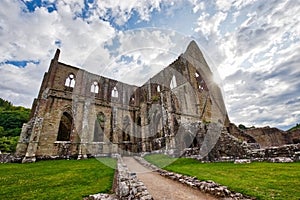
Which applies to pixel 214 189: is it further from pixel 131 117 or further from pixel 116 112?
pixel 131 117

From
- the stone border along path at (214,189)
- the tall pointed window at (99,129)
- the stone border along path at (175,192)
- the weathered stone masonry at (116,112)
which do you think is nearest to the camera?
the stone border along path at (175,192)

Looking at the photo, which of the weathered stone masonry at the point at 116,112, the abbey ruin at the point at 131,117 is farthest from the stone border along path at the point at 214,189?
the weathered stone masonry at the point at 116,112

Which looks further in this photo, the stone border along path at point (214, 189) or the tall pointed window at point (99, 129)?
the tall pointed window at point (99, 129)

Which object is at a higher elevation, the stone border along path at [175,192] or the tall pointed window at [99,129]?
the tall pointed window at [99,129]

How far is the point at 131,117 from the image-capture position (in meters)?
29.5

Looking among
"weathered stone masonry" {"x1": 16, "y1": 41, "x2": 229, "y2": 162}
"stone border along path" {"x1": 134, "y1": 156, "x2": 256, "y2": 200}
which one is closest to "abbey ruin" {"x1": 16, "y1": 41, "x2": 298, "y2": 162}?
"weathered stone masonry" {"x1": 16, "y1": 41, "x2": 229, "y2": 162}

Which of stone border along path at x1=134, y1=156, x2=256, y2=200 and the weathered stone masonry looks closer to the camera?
stone border along path at x1=134, y1=156, x2=256, y2=200

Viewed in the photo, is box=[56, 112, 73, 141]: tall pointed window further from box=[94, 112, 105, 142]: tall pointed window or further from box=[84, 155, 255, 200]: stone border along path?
box=[84, 155, 255, 200]: stone border along path

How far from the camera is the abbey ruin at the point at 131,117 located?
17.6 m

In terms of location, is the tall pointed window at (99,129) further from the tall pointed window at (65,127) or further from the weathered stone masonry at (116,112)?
the tall pointed window at (65,127)

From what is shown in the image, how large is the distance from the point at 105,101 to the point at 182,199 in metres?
24.6

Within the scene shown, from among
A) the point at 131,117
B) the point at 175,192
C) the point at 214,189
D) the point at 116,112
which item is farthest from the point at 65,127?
the point at 214,189

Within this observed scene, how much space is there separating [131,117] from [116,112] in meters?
3.35

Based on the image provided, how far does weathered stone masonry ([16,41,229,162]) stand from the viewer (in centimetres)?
1978
